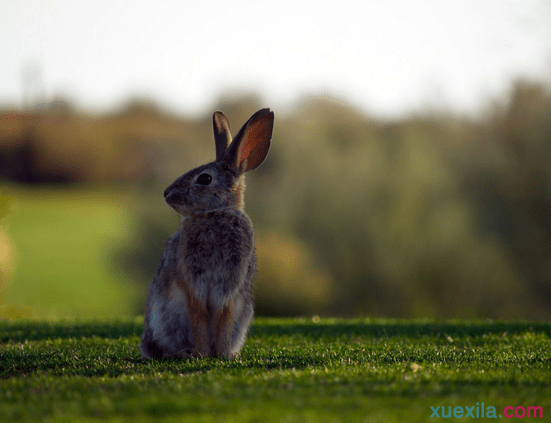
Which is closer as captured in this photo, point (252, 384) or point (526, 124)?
point (252, 384)

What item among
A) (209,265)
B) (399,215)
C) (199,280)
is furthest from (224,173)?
(399,215)

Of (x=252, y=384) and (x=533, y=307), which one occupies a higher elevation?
(x=252, y=384)

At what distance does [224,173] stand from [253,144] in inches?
17.6

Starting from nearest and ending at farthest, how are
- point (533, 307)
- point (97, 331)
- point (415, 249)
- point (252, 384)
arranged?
point (252, 384)
point (97, 331)
point (415, 249)
point (533, 307)

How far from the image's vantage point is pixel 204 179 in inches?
222

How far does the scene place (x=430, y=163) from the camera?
52.5 ft

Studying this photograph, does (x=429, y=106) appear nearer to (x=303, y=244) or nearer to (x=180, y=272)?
(x=303, y=244)

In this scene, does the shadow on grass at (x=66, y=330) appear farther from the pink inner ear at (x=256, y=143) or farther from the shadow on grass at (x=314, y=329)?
the pink inner ear at (x=256, y=143)

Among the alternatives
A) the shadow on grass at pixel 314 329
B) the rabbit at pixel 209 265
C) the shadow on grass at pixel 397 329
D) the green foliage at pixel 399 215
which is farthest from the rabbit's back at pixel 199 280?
the green foliage at pixel 399 215

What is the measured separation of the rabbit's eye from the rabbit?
0.01 m

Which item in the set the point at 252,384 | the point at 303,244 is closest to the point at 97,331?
the point at 252,384

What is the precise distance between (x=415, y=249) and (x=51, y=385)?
40.6 feet

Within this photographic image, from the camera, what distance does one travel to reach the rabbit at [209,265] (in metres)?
5.31

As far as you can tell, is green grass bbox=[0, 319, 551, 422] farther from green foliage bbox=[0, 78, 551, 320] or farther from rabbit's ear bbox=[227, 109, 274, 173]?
green foliage bbox=[0, 78, 551, 320]
